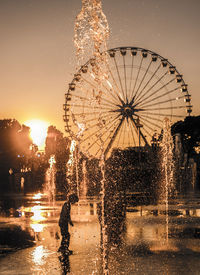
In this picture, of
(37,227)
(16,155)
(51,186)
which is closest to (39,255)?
(37,227)

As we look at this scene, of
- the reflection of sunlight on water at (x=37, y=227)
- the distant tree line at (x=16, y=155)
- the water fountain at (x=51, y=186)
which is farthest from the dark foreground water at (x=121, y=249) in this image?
the distant tree line at (x=16, y=155)

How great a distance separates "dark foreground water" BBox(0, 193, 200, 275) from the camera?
27.1ft

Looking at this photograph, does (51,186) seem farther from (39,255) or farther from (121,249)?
(39,255)

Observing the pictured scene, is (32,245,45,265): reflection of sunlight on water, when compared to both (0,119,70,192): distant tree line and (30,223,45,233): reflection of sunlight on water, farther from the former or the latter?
(0,119,70,192): distant tree line

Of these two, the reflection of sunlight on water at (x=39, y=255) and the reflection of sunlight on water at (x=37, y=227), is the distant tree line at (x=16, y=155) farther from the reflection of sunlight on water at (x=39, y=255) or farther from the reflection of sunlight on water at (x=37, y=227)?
the reflection of sunlight on water at (x=39, y=255)

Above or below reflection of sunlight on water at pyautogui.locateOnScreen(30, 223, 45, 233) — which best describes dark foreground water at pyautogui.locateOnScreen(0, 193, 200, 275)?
below

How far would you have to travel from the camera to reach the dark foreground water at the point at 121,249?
8.25m

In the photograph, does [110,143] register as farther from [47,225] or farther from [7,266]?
[7,266]

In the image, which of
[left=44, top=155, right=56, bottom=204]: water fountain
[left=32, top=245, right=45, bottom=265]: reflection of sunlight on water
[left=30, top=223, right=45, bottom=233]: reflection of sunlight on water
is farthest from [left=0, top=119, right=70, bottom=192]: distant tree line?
[left=32, top=245, right=45, bottom=265]: reflection of sunlight on water

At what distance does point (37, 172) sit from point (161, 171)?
36.2m

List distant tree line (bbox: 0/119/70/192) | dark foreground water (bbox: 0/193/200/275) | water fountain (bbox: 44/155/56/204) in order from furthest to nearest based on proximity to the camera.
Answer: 1. distant tree line (bbox: 0/119/70/192)
2. water fountain (bbox: 44/155/56/204)
3. dark foreground water (bbox: 0/193/200/275)

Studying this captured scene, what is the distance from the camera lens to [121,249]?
1002 centimetres

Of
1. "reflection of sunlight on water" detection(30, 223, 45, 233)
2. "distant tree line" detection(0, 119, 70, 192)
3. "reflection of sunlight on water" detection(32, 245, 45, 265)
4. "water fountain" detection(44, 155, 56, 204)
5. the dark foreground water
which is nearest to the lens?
the dark foreground water

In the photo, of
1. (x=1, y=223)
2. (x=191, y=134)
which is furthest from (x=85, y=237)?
(x=191, y=134)
